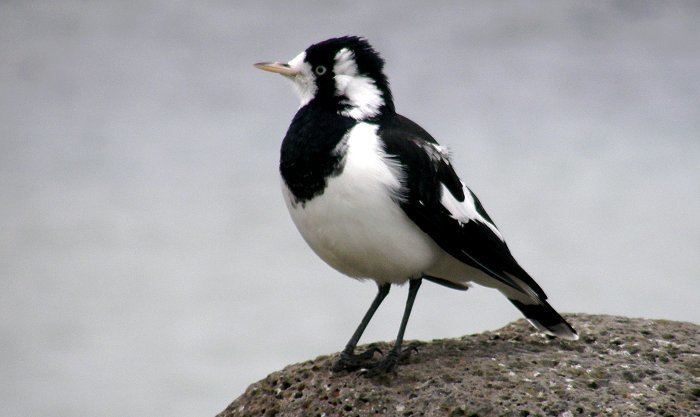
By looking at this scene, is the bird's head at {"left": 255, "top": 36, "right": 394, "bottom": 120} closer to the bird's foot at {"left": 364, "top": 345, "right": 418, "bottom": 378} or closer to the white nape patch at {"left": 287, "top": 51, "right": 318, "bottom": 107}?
the white nape patch at {"left": 287, "top": 51, "right": 318, "bottom": 107}

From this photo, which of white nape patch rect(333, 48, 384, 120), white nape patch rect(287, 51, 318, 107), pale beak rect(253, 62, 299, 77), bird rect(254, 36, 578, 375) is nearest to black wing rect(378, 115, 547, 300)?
bird rect(254, 36, 578, 375)

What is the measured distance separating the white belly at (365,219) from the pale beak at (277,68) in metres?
0.44

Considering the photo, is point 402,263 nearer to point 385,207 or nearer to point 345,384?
point 385,207

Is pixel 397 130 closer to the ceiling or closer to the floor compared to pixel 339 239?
closer to the ceiling

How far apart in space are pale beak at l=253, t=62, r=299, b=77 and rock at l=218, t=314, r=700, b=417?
122 cm

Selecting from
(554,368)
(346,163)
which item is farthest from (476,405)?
(346,163)

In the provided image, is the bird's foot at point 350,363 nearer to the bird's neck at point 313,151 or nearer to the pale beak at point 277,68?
the bird's neck at point 313,151

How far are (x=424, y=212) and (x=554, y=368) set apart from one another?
31.7 inches

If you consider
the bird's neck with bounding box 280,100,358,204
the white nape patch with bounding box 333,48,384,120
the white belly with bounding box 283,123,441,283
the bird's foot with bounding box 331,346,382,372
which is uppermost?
the white nape patch with bounding box 333,48,384,120

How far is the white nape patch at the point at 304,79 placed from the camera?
443 cm

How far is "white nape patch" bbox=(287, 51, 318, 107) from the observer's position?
175 inches

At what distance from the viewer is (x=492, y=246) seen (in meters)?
4.39

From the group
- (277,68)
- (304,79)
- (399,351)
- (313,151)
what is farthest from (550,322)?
(277,68)

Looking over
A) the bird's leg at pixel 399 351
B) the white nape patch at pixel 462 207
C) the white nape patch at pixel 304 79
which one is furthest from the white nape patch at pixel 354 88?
the bird's leg at pixel 399 351
